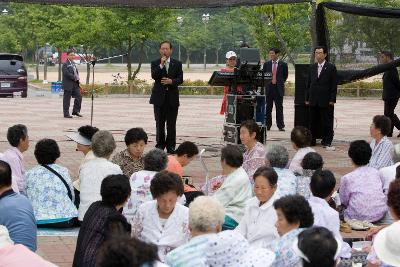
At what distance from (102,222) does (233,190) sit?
6.48 ft

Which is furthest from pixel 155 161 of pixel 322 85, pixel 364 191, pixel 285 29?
pixel 285 29

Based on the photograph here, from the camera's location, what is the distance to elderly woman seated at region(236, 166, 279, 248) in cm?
626

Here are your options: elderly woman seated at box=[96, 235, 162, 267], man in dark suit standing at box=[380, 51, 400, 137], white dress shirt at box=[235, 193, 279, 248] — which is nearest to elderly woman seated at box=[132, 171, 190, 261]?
white dress shirt at box=[235, 193, 279, 248]

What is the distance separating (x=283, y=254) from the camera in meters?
5.25

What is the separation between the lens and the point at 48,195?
7957 mm

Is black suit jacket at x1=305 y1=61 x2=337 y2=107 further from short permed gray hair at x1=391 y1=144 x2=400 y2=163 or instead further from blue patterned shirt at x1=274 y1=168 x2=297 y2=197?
blue patterned shirt at x1=274 y1=168 x2=297 y2=197

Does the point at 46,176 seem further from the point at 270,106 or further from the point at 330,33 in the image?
the point at 270,106

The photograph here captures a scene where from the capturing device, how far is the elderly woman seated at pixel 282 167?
7367 millimetres

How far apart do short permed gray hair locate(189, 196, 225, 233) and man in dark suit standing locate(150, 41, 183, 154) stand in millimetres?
8171

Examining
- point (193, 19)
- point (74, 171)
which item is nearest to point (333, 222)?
point (74, 171)

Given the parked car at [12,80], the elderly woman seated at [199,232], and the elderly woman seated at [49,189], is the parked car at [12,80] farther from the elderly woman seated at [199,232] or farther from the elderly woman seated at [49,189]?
the elderly woman seated at [199,232]

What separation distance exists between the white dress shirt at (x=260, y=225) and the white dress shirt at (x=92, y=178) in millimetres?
1795

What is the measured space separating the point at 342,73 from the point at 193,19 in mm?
48126

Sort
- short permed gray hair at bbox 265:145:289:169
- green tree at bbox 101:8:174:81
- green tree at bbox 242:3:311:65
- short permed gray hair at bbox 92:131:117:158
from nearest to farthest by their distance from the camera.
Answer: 1. short permed gray hair at bbox 265:145:289:169
2. short permed gray hair at bbox 92:131:117:158
3. green tree at bbox 101:8:174:81
4. green tree at bbox 242:3:311:65
